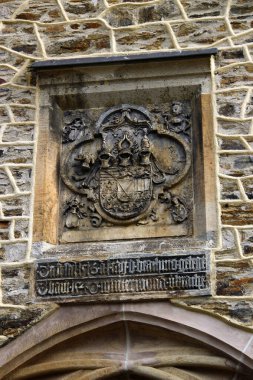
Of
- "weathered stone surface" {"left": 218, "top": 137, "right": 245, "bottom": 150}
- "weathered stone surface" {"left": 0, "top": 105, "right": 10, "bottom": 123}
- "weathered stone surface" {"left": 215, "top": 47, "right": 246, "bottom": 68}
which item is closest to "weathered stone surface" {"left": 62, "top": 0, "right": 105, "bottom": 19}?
"weathered stone surface" {"left": 0, "top": 105, "right": 10, "bottom": 123}

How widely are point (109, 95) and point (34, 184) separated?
2.71 ft

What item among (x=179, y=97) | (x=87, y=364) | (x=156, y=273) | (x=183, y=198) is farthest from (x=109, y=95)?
(x=87, y=364)

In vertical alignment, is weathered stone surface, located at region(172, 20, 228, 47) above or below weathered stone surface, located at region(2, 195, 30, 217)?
above

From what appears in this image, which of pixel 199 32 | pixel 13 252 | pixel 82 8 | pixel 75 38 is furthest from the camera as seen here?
pixel 82 8

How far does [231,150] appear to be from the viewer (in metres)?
6.45

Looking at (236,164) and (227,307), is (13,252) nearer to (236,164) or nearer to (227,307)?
(227,307)

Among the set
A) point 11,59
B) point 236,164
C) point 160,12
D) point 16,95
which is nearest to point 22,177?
point 16,95

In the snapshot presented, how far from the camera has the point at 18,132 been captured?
6762mm

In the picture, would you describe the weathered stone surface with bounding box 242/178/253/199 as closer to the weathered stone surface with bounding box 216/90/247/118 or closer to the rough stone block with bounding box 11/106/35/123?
the weathered stone surface with bounding box 216/90/247/118

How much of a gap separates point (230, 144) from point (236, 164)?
0.49 feet

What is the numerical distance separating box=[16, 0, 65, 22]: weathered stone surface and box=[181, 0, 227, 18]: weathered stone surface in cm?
89

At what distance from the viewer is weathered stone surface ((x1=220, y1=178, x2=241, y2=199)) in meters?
6.32

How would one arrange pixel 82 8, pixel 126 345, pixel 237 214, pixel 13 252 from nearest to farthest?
1. pixel 126 345
2. pixel 237 214
3. pixel 13 252
4. pixel 82 8

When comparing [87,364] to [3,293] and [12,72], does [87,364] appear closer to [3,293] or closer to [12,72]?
[3,293]
